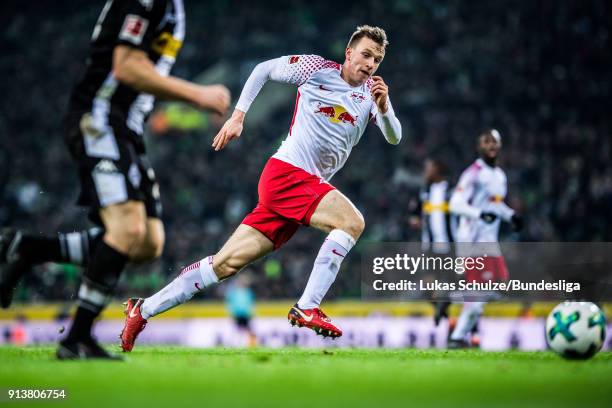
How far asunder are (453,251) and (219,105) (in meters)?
7.76

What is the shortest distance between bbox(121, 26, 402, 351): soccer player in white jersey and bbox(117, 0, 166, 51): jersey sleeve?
170 cm

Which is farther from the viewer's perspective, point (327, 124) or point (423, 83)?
point (423, 83)

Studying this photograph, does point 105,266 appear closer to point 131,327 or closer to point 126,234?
point 126,234

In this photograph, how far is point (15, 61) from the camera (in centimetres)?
2652

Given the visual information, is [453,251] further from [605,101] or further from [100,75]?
[605,101]

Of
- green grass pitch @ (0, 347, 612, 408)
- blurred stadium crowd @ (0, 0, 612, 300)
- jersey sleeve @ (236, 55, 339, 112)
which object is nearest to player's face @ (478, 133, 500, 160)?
jersey sleeve @ (236, 55, 339, 112)

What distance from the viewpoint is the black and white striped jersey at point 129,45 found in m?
5.22

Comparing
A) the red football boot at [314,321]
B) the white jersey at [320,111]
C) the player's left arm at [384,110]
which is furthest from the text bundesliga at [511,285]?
the red football boot at [314,321]

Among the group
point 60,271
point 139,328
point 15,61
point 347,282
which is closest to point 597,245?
point 347,282

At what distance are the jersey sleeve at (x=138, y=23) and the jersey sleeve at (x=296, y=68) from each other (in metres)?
2.32

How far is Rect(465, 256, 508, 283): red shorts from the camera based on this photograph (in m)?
10.6

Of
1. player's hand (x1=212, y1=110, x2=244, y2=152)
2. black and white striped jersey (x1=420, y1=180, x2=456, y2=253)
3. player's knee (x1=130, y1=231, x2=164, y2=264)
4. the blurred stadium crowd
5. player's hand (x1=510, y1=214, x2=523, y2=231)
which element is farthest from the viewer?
the blurred stadium crowd

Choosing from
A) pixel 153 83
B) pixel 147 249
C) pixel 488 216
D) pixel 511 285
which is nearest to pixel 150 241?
pixel 147 249

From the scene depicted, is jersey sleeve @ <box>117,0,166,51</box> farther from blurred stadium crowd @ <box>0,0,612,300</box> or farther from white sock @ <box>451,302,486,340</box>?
blurred stadium crowd @ <box>0,0,612,300</box>
